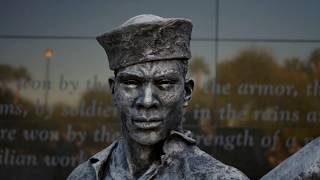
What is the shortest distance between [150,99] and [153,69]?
0.35 feet

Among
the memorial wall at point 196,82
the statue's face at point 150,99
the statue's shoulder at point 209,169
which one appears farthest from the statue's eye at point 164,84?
the memorial wall at point 196,82

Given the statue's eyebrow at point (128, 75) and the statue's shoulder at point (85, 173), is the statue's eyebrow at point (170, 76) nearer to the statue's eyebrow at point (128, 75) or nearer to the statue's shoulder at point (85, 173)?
the statue's eyebrow at point (128, 75)

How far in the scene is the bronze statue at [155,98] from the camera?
273 cm

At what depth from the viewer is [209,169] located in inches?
109

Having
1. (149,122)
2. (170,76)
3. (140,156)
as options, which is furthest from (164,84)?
(140,156)

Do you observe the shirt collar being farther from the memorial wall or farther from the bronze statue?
the memorial wall

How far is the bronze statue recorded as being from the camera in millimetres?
2727

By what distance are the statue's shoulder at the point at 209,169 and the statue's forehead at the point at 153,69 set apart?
297 mm

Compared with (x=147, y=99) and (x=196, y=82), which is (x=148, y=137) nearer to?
(x=147, y=99)

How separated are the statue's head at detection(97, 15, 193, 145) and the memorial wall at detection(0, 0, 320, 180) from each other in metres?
6.04

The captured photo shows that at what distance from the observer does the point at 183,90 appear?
2799 mm

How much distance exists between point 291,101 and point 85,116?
2.27m

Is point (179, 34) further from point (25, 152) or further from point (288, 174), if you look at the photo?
point (25, 152)

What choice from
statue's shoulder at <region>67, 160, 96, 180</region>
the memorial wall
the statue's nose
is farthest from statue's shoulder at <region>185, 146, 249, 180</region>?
the memorial wall
